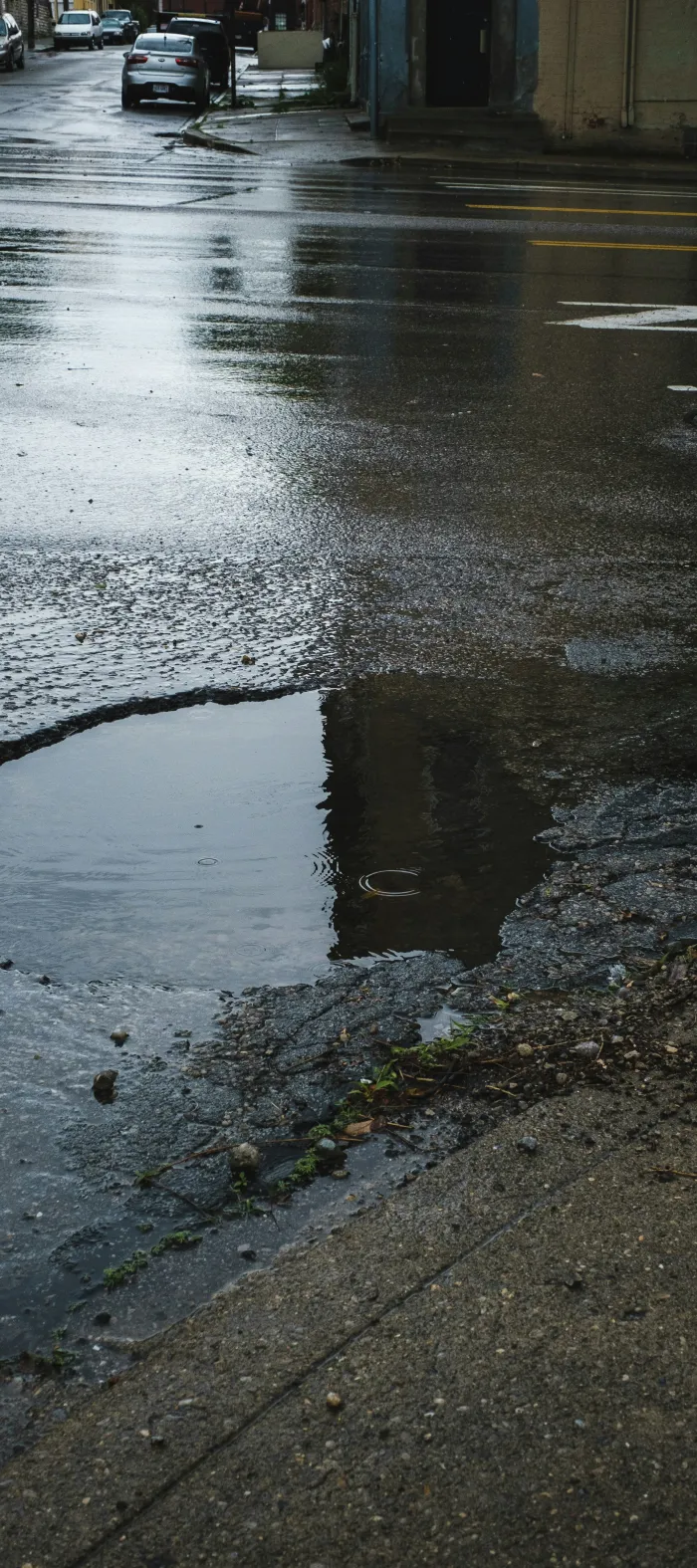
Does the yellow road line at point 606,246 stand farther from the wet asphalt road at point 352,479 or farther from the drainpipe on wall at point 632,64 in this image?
the drainpipe on wall at point 632,64

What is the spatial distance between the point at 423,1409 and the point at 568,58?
97.3ft

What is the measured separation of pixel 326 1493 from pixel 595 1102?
0.99 meters

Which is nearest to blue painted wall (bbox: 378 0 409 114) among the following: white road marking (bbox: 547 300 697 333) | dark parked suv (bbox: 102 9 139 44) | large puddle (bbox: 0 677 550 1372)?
white road marking (bbox: 547 300 697 333)

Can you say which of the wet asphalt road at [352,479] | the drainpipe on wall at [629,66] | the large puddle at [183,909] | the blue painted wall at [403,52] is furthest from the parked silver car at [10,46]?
the large puddle at [183,909]

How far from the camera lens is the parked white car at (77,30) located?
210ft

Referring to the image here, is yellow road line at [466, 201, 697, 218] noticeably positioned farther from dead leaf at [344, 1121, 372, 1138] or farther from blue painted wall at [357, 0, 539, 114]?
dead leaf at [344, 1121, 372, 1138]

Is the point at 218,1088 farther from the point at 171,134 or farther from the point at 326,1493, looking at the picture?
the point at 171,134

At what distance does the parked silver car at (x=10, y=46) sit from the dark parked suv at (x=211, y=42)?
284 inches

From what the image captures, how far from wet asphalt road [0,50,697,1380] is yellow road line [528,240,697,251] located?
1847mm

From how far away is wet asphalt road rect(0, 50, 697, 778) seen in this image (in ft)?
15.6

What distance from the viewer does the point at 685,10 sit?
88.1 ft

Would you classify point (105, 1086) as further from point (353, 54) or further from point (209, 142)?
point (353, 54)

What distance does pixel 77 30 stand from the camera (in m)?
64.1

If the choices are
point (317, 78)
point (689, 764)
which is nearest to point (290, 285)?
point (689, 764)
